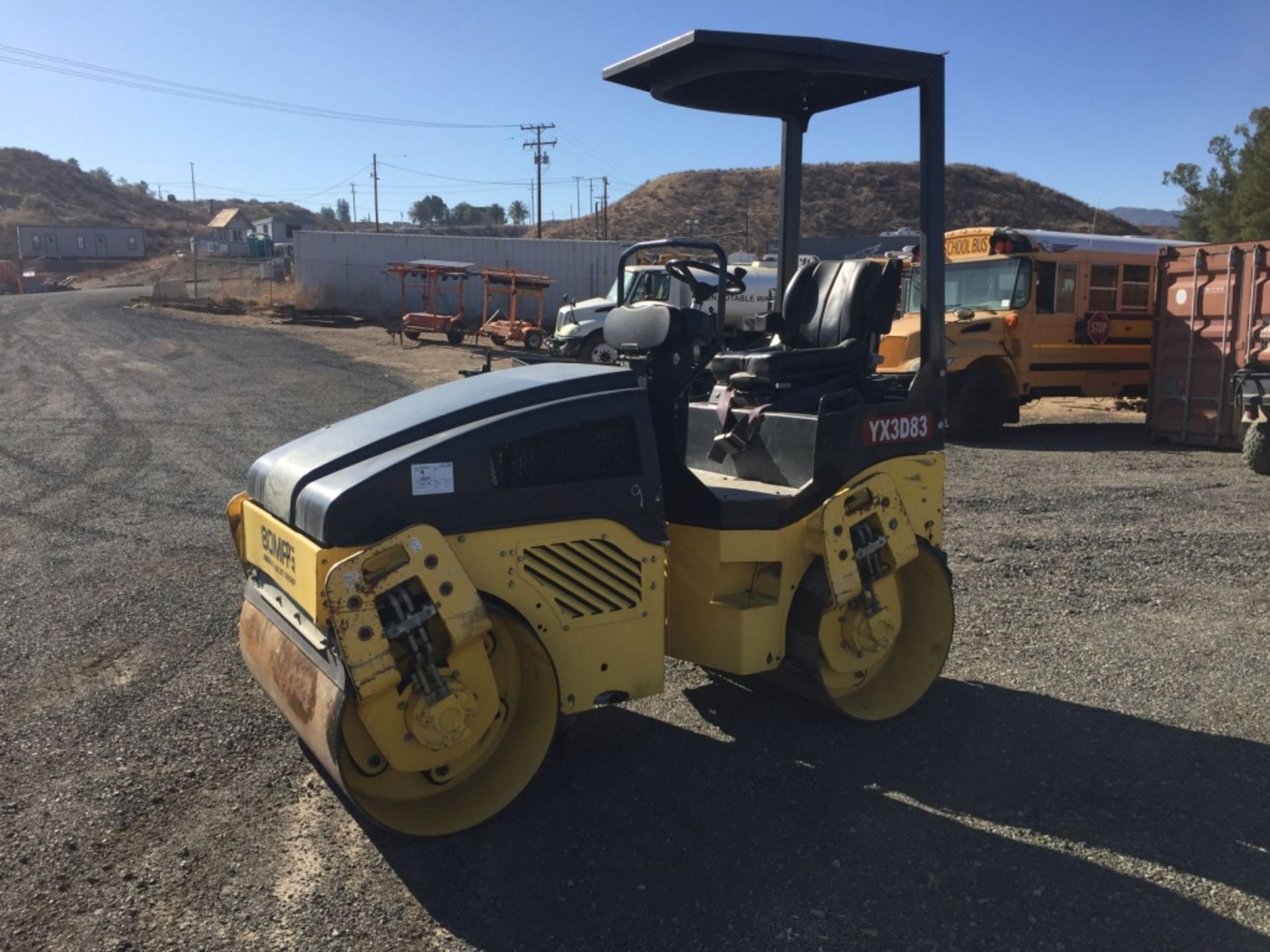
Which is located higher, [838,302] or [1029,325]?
[838,302]

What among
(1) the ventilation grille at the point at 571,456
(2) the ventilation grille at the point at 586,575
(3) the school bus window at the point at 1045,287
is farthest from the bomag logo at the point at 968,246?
(2) the ventilation grille at the point at 586,575

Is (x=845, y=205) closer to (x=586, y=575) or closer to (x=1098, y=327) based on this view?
(x=1098, y=327)

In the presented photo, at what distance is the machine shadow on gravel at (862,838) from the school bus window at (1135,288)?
453 inches

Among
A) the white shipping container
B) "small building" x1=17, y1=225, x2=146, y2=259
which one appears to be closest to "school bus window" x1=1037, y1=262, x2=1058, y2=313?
the white shipping container

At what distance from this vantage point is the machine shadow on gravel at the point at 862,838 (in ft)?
10.1

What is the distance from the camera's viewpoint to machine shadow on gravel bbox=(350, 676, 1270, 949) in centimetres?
309

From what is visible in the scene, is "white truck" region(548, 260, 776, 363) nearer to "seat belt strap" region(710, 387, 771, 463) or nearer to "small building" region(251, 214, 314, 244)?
"seat belt strap" region(710, 387, 771, 463)

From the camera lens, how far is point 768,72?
4344 millimetres

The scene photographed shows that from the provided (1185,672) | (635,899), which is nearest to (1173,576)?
(1185,672)

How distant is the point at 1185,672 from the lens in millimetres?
5156

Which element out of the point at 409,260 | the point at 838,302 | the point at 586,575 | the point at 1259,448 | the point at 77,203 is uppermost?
the point at 77,203

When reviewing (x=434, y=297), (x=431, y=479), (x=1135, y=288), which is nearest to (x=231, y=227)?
(x=434, y=297)

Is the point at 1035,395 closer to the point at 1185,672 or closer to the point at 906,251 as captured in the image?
the point at 906,251

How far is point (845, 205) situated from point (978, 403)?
59.2m
